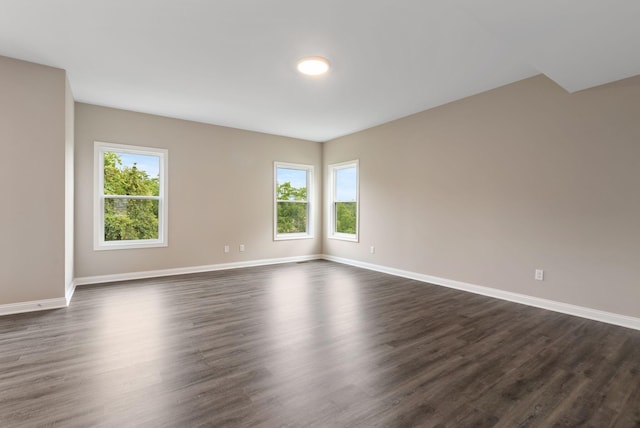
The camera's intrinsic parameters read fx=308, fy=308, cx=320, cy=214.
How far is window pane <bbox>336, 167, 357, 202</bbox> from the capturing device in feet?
21.2

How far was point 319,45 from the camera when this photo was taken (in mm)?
2943

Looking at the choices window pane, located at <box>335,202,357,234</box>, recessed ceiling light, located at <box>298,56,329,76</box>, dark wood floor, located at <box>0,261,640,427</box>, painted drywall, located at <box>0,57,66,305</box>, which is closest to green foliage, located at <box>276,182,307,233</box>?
window pane, located at <box>335,202,357,234</box>

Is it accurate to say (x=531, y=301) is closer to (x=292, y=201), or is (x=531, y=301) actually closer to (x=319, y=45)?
(x=319, y=45)

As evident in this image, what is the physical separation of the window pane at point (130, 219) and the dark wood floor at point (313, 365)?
1321 mm

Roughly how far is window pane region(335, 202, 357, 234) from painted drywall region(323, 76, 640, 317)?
998 millimetres

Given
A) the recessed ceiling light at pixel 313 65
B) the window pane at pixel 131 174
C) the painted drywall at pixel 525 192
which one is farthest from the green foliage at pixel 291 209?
the recessed ceiling light at pixel 313 65

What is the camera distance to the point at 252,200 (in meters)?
6.16

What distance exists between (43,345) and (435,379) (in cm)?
312

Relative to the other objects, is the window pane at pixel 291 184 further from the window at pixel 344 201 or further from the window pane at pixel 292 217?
the window at pixel 344 201

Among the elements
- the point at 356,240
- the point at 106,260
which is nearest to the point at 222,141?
the point at 106,260

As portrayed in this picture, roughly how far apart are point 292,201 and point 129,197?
10.1 feet

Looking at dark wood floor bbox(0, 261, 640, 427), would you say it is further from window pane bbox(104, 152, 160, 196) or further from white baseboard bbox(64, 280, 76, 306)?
window pane bbox(104, 152, 160, 196)

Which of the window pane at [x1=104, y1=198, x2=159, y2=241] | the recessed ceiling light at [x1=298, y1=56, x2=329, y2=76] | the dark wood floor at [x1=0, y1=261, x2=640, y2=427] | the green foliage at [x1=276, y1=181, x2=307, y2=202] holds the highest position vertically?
the recessed ceiling light at [x1=298, y1=56, x2=329, y2=76]

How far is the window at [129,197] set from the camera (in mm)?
4734
